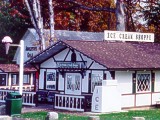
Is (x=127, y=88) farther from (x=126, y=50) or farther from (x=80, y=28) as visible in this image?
(x=80, y=28)

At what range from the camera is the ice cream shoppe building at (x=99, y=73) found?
2750 centimetres

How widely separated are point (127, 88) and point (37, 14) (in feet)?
42.7

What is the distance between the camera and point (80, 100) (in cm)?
2731

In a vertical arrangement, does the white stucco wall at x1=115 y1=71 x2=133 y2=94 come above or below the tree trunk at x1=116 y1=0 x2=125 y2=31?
below

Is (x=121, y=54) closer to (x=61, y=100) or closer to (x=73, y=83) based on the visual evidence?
(x=73, y=83)

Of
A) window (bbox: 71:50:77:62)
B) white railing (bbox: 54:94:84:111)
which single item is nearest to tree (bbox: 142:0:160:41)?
window (bbox: 71:50:77:62)

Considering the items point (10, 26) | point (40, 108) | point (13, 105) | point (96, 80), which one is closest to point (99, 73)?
point (96, 80)

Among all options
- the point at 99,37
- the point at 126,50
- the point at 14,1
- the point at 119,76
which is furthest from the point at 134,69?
the point at 99,37

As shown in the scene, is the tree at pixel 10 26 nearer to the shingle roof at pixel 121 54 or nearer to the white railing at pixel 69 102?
the shingle roof at pixel 121 54

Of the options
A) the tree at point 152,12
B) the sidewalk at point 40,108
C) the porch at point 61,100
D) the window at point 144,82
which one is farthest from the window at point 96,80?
the tree at point 152,12

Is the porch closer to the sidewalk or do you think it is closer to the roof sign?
the sidewalk

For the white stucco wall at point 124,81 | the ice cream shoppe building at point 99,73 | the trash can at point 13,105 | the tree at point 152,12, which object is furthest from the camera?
the tree at point 152,12

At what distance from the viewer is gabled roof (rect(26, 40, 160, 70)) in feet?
93.6

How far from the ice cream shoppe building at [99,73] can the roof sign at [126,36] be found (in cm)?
7
